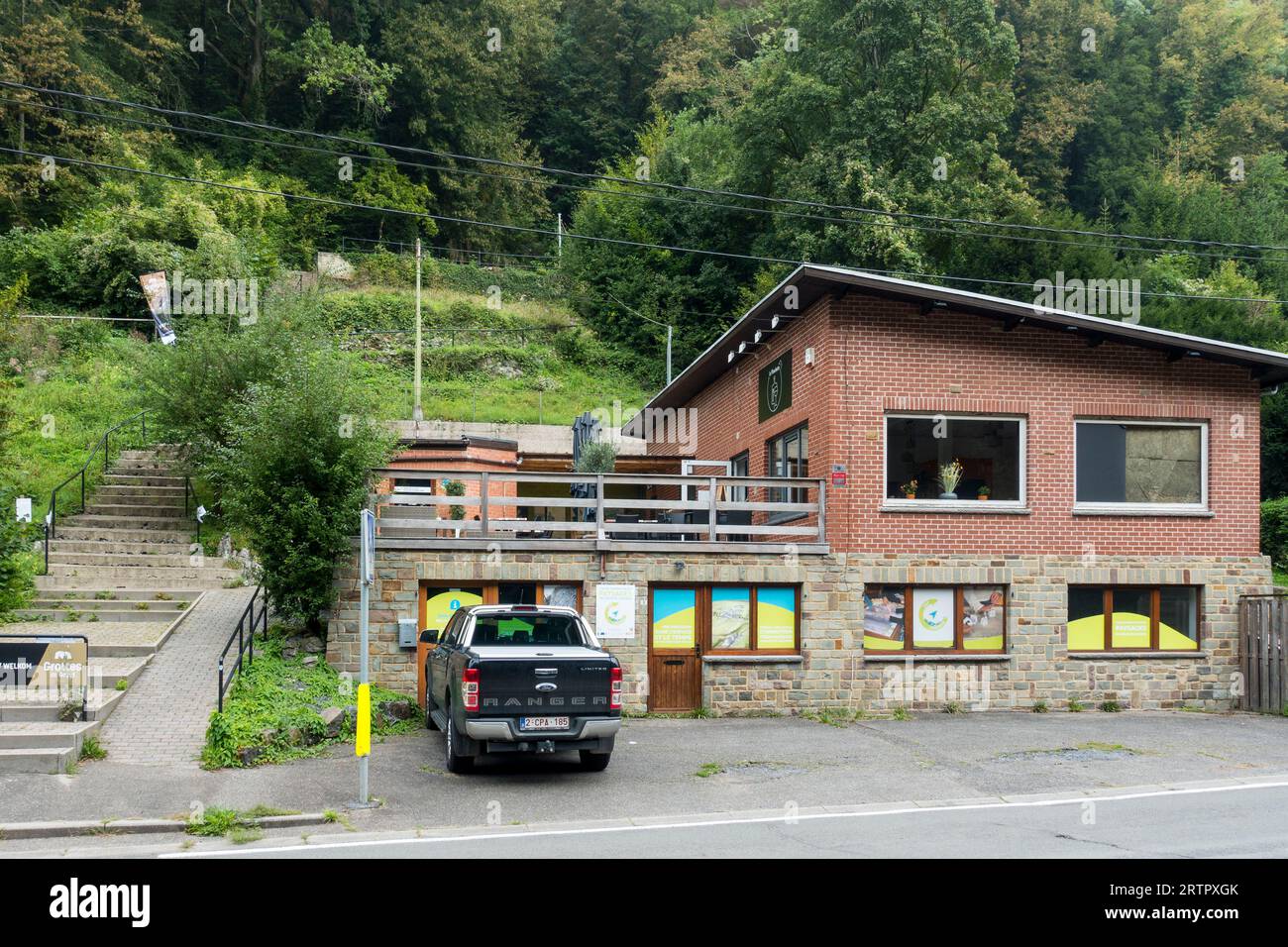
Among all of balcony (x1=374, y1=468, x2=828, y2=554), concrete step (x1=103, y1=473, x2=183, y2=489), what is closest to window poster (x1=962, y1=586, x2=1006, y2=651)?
balcony (x1=374, y1=468, x2=828, y2=554)

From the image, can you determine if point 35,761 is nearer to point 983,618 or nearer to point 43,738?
point 43,738

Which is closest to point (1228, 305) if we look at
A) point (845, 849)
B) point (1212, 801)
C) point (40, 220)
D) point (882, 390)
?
point (882, 390)

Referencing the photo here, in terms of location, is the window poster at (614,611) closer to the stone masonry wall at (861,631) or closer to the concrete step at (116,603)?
the stone masonry wall at (861,631)

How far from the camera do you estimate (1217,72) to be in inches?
2457

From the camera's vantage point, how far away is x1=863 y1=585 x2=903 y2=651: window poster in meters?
18.7

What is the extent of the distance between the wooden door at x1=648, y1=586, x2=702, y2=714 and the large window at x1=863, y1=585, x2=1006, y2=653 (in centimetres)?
279

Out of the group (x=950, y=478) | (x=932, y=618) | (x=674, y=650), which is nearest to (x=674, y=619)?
(x=674, y=650)

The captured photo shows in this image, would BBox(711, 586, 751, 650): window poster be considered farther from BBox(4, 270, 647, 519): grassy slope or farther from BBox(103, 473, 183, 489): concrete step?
BBox(4, 270, 647, 519): grassy slope

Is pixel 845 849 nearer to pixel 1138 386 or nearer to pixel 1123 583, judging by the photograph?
pixel 1123 583

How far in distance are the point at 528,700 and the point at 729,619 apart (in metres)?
6.22

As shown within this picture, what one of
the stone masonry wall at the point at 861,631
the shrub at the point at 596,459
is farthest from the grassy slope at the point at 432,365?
the stone masonry wall at the point at 861,631

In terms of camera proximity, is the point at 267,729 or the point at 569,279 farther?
the point at 569,279

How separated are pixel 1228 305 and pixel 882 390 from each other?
27479mm

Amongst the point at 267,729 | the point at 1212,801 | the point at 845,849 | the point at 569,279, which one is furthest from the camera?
the point at 569,279
